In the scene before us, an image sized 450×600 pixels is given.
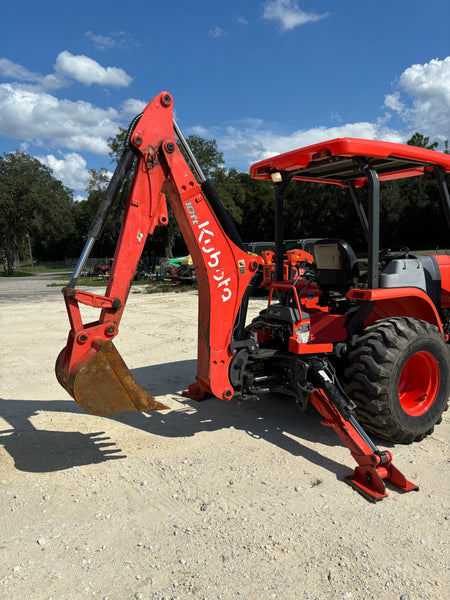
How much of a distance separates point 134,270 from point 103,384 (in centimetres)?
92

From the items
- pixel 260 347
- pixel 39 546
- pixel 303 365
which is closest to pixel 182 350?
pixel 260 347

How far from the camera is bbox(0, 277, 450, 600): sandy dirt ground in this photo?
2.50m

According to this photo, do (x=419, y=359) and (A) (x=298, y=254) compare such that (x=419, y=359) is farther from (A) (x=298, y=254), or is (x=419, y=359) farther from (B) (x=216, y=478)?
(A) (x=298, y=254)

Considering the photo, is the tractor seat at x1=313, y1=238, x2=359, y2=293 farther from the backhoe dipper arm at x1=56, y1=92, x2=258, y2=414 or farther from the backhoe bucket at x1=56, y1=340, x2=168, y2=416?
the backhoe bucket at x1=56, y1=340, x2=168, y2=416

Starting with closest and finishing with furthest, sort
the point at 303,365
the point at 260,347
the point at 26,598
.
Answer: the point at 26,598 < the point at 303,365 < the point at 260,347

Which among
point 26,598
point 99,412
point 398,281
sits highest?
point 398,281

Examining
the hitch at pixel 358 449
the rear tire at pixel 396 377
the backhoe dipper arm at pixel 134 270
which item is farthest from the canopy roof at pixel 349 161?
the hitch at pixel 358 449

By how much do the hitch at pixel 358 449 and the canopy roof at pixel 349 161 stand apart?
1.79 m

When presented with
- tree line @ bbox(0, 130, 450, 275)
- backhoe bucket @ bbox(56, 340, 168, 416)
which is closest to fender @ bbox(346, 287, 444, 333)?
backhoe bucket @ bbox(56, 340, 168, 416)

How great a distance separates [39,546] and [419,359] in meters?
3.46

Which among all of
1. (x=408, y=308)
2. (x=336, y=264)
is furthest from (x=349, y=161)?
(x=408, y=308)

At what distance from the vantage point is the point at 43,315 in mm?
12375

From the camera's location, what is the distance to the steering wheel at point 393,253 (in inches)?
177

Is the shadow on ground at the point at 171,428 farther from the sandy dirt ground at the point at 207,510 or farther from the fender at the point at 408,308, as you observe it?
the fender at the point at 408,308
